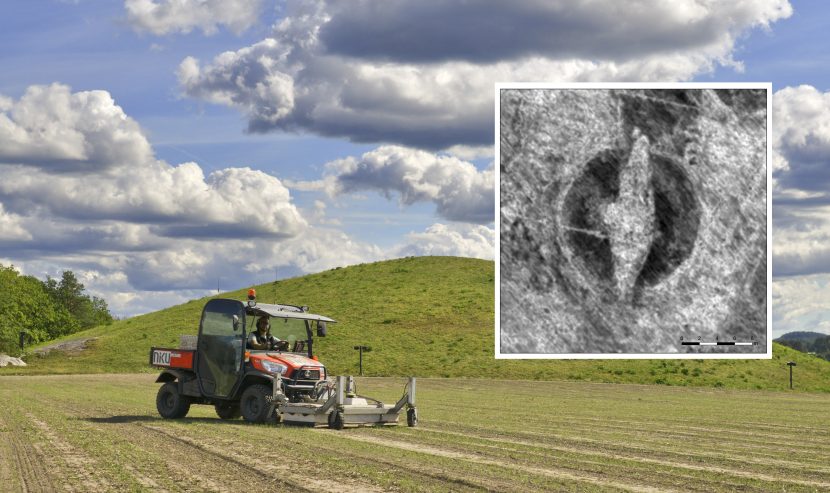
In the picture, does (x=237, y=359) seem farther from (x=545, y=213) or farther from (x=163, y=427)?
(x=545, y=213)

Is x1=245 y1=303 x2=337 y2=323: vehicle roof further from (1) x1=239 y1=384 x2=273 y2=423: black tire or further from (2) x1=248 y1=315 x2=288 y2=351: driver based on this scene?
(1) x1=239 y1=384 x2=273 y2=423: black tire

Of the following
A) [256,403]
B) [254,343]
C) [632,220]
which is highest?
[632,220]

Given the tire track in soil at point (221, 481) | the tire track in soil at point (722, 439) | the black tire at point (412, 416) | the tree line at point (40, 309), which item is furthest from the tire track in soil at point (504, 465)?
the tree line at point (40, 309)

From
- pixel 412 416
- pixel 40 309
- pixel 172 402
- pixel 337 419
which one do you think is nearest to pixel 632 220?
pixel 412 416

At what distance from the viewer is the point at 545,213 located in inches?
1779

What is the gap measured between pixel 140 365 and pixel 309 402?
53.5 meters

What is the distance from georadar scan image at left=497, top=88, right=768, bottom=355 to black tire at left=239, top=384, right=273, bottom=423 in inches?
929

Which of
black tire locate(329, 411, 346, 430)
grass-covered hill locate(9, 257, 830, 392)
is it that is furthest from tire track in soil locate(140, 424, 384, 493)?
grass-covered hill locate(9, 257, 830, 392)

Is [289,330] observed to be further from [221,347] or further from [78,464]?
[78,464]

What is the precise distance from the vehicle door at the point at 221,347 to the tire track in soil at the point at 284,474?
398cm

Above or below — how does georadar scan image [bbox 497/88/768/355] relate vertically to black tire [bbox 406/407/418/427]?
above

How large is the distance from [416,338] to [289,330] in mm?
55359

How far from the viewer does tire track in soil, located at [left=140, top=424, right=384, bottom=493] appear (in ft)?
42.2

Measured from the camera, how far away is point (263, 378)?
866 inches
